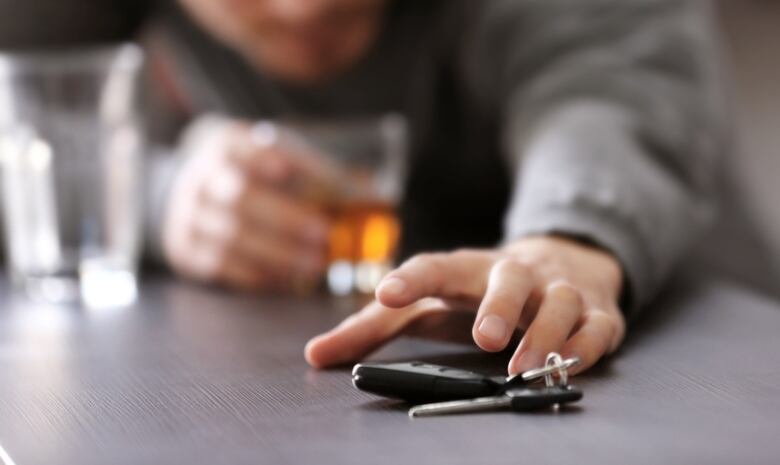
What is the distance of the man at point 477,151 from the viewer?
69 centimetres

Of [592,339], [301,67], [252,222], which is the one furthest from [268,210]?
[592,339]

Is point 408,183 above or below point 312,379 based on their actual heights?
above

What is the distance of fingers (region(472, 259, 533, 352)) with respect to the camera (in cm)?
61

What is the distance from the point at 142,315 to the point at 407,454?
52 cm

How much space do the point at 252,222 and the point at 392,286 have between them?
0.50 m

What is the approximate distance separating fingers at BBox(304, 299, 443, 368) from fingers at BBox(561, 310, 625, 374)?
0.35ft

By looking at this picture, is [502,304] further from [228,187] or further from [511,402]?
[228,187]

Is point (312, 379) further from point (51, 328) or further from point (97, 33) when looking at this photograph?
point (97, 33)

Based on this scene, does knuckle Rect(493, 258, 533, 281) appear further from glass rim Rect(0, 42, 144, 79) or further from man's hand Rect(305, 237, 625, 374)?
glass rim Rect(0, 42, 144, 79)

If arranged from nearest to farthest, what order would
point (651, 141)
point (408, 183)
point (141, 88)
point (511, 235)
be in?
point (511, 235) → point (651, 141) → point (141, 88) → point (408, 183)

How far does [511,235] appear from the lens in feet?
2.88

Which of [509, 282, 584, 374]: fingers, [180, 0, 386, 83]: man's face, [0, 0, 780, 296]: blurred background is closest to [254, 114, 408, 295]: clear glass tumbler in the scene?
[180, 0, 386, 83]: man's face

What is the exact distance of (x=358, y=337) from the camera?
685mm

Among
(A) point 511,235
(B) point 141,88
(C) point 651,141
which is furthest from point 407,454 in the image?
(B) point 141,88
